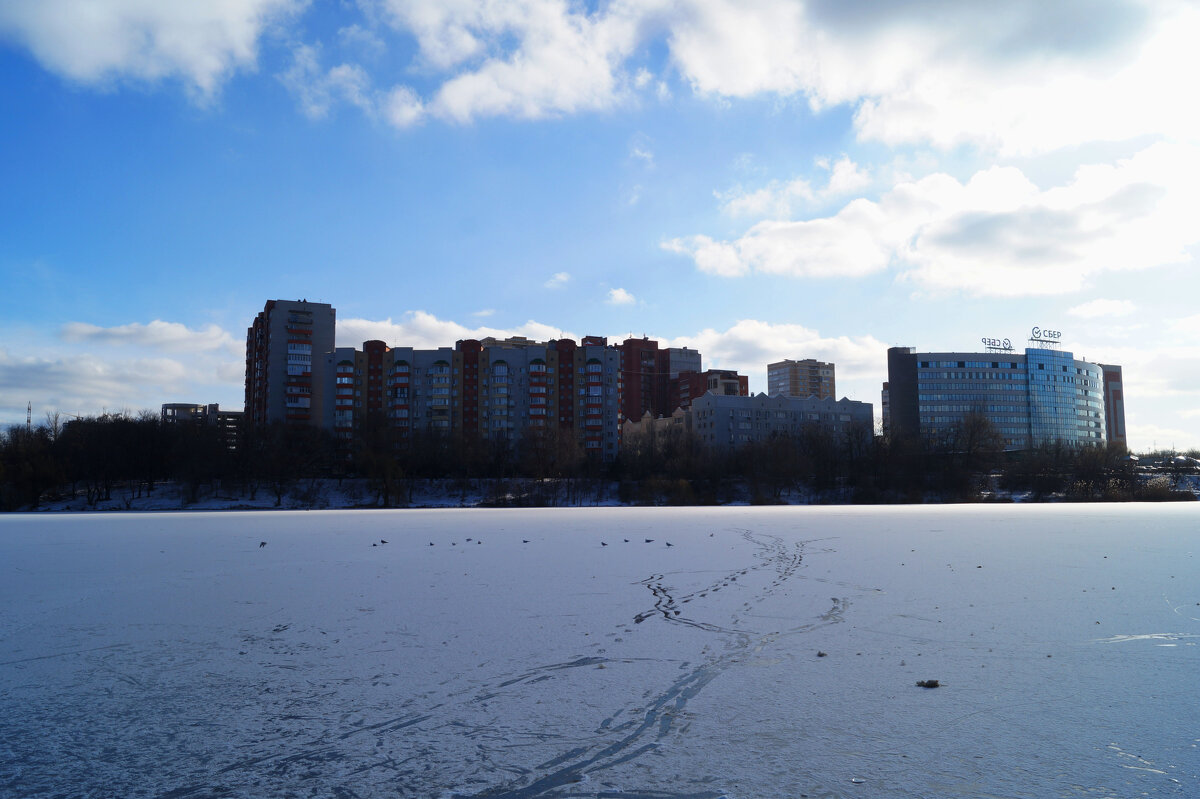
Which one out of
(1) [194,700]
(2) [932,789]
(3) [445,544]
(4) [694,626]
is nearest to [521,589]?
(4) [694,626]

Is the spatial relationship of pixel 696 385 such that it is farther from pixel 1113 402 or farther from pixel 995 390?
pixel 1113 402

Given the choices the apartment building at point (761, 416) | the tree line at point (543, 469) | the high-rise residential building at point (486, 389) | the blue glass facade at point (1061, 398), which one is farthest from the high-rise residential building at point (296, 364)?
the blue glass facade at point (1061, 398)

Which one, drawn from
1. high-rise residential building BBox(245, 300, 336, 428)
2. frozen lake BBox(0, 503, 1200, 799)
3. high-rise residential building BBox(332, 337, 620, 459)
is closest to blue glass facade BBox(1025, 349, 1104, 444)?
high-rise residential building BBox(332, 337, 620, 459)

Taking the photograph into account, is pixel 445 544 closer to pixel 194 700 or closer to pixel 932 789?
pixel 194 700

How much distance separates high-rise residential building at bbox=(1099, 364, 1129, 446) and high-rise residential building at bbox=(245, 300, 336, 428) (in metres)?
174

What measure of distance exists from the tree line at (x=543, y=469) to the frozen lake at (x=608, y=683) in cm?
4926

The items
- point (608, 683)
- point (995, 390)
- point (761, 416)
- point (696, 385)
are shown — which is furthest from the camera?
point (696, 385)

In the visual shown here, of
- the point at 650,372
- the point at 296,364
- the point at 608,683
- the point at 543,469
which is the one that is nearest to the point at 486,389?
the point at 296,364

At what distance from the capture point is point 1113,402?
18038 cm

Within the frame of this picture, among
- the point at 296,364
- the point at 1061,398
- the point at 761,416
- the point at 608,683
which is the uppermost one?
the point at 296,364

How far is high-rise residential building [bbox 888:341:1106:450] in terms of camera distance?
131125 mm

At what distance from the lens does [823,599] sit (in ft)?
31.1

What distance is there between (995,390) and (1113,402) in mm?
71735

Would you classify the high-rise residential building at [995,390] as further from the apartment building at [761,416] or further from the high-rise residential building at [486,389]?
the high-rise residential building at [486,389]
